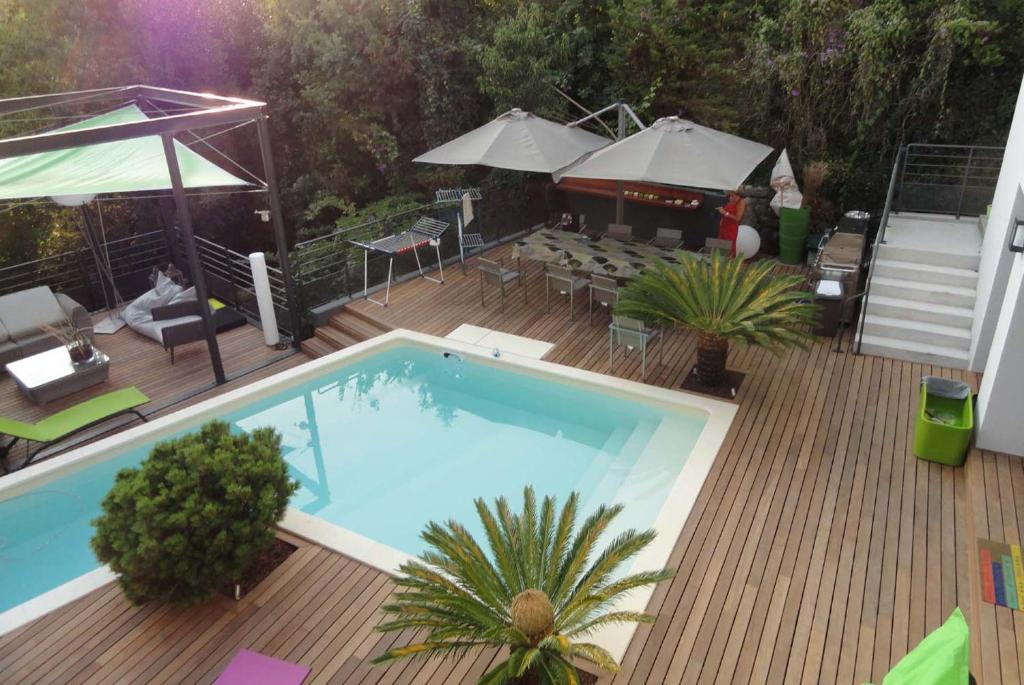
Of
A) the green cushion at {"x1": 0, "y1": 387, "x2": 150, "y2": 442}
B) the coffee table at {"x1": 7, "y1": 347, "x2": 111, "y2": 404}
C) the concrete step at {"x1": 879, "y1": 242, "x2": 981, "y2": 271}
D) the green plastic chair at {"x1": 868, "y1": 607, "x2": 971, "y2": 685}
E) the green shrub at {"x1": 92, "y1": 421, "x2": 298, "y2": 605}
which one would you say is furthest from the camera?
the concrete step at {"x1": 879, "y1": 242, "x2": 981, "y2": 271}

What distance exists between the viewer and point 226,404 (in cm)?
811

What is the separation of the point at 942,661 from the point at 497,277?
28.5 ft

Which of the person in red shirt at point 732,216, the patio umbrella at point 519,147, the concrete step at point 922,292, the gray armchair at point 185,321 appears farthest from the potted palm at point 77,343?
the concrete step at point 922,292

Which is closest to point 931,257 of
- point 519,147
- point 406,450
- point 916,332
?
point 916,332

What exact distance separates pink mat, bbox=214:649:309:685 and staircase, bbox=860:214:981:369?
286 inches

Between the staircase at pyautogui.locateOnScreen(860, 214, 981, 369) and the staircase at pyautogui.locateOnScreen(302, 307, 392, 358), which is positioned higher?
the staircase at pyautogui.locateOnScreen(860, 214, 981, 369)

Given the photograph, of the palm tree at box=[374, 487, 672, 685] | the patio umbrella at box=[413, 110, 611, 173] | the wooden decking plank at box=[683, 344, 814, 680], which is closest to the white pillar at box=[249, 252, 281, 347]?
the patio umbrella at box=[413, 110, 611, 173]

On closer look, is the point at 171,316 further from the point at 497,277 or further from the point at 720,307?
the point at 720,307

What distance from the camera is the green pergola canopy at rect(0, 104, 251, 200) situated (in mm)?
7742

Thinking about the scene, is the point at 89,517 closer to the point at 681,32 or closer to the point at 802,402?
the point at 802,402

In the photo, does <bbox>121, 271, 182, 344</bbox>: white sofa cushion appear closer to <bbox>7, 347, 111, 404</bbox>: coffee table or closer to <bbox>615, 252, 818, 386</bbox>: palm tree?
<bbox>7, 347, 111, 404</bbox>: coffee table

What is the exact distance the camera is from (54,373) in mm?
8422

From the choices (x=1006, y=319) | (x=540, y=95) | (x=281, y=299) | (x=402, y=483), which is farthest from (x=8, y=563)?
(x=540, y=95)

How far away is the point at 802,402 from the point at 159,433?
708 cm
